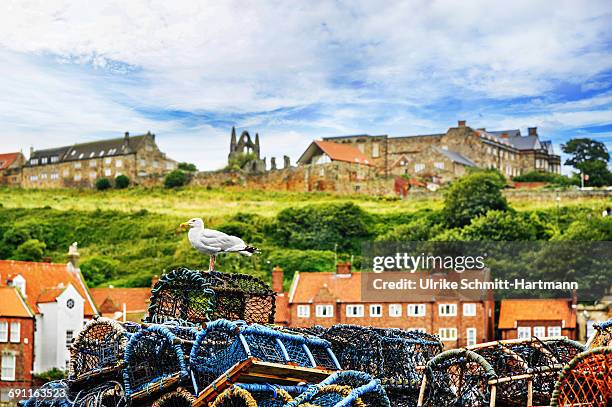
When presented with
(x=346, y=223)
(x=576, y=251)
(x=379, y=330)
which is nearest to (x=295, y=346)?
(x=379, y=330)

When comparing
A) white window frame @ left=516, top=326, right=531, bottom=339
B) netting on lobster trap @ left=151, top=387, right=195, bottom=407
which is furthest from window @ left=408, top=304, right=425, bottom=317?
netting on lobster trap @ left=151, top=387, right=195, bottom=407

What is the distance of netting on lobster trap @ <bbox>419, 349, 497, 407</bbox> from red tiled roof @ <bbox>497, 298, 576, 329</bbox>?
90.0ft

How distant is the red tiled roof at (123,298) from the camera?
35.7 metres

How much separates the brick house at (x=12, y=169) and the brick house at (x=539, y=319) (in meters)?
59.5

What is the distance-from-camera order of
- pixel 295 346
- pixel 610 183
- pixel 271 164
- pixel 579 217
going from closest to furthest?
1. pixel 295 346
2. pixel 579 217
3. pixel 610 183
4. pixel 271 164

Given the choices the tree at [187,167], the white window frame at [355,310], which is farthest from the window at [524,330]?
the tree at [187,167]

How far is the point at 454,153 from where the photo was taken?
77062 millimetres

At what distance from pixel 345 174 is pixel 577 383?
6639 cm

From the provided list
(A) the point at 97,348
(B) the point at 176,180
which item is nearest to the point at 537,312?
(A) the point at 97,348

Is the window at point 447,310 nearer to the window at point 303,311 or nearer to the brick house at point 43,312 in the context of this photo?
the window at point 303,311

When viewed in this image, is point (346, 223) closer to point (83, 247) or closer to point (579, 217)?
point (579, 217)

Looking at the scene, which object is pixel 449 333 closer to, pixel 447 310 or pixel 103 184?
pixel 447 310

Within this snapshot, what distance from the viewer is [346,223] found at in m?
56.9

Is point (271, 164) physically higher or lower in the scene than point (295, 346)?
higher
